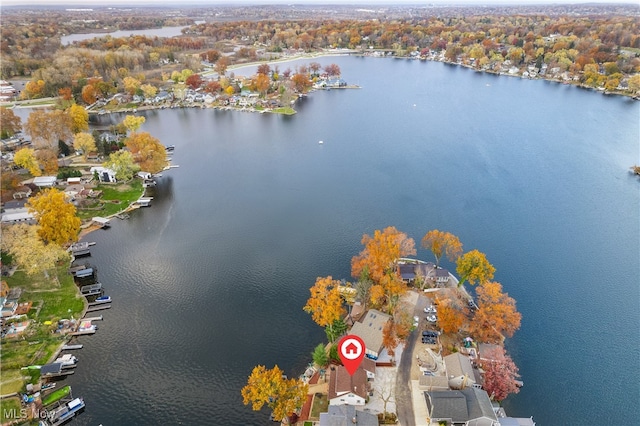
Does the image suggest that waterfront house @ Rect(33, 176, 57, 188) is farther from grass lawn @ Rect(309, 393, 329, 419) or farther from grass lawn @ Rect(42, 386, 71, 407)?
grass lawn @ Rect(309, 393, 329, 419)

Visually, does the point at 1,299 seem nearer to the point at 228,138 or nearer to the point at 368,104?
the point at 228,138

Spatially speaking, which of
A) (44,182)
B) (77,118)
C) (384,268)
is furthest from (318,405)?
(77,118)

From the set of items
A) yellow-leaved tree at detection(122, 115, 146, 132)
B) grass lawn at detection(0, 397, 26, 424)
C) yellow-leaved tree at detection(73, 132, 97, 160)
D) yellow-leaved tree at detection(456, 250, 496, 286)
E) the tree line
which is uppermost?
the tree line

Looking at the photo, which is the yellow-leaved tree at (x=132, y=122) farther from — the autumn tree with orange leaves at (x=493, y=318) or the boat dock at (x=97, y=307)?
the autumn tree with orange leaves at (x=493, y=318)

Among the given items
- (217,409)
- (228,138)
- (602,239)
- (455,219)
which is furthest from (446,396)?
(228,138)

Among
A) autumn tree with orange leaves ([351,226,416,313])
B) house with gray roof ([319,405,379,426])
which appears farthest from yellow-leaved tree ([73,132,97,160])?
house with gray roof ([319,405,379,426])

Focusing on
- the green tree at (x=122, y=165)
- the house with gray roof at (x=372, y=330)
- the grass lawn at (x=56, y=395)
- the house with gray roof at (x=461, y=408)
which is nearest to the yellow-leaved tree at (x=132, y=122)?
the green tree at (x=122, y=165)
